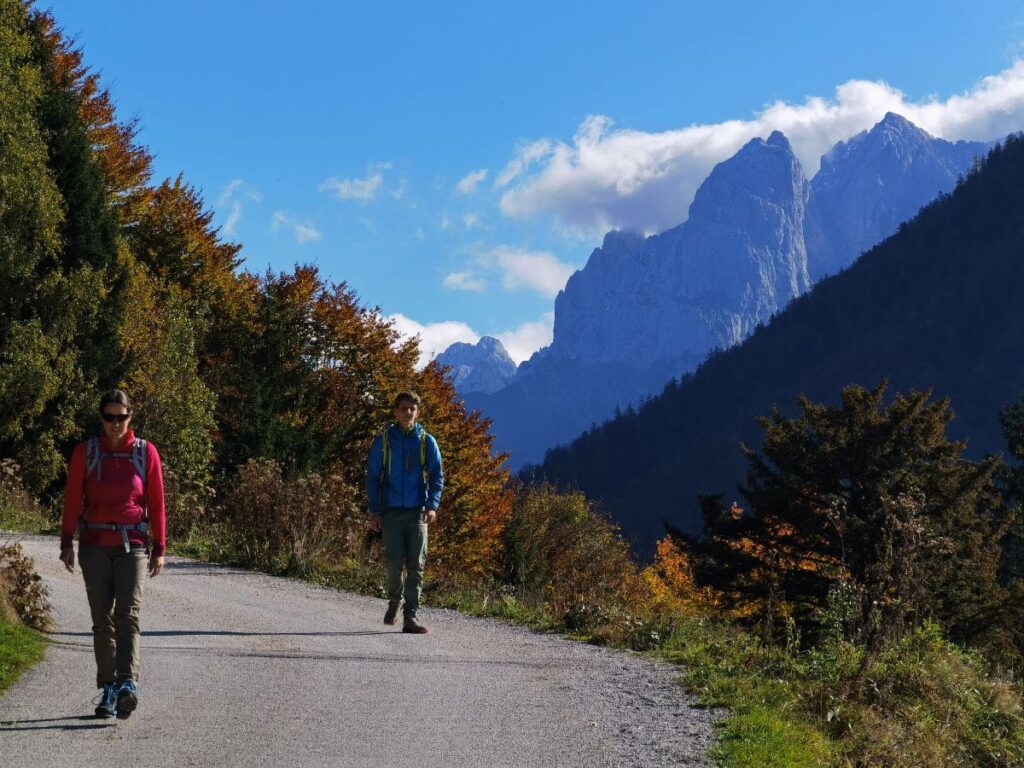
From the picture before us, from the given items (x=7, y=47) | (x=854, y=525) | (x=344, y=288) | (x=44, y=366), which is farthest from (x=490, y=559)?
(x=7, y=47)

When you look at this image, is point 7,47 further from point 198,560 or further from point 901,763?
point 901,763

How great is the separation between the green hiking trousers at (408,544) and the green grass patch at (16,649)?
10.2ft

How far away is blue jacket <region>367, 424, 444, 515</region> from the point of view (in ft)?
31.9

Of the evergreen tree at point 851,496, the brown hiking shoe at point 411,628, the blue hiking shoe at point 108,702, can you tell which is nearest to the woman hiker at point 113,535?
the blue hiking shoe at point 108,702

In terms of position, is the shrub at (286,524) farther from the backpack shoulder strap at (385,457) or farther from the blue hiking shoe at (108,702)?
the blue hiking shoe at (108,702)

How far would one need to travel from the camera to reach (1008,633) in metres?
31.2

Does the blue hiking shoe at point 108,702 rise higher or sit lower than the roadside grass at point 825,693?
lower

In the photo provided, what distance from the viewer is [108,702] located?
6.05 m

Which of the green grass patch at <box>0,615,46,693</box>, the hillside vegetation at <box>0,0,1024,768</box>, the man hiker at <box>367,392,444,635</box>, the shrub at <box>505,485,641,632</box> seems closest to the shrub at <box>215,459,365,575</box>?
the hillside vegetation at <box>0,0,1024,768</box>

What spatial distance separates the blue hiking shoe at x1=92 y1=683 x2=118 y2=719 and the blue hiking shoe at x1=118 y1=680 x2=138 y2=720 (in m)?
0.05

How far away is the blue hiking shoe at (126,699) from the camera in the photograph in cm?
602

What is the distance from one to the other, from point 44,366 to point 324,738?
1909cm

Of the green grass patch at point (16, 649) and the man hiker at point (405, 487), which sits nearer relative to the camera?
the green grass patch at point (16, 649)

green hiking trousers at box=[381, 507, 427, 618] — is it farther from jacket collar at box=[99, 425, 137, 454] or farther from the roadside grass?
jacket collar at box=[99, 425, 137, 454]
